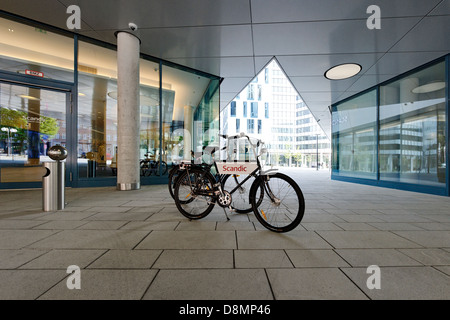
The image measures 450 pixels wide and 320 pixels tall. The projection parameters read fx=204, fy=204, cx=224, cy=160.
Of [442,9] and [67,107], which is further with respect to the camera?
[67,107]

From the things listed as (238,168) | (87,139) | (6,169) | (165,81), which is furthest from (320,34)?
(6,169)

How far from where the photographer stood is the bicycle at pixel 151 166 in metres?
6.86

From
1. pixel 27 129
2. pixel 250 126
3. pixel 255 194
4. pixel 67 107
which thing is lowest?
pixel 255 194

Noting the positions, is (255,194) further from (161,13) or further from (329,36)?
(329,36)

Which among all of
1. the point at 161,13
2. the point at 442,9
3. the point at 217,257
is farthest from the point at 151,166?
the point at 442,9

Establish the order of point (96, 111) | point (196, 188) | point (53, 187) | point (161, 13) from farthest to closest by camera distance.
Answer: point (96, 111) < point (161, 13) < point (53, 187) < point (196, 188)

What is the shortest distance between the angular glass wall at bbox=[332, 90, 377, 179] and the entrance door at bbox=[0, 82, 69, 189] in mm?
11299

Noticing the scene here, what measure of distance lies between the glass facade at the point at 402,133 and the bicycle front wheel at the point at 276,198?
6138 millimetres

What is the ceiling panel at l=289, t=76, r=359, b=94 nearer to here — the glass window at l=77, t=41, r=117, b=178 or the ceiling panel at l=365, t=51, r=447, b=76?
the ceiling panel at l=365, t=51, r=447, b=76

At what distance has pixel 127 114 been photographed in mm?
5574

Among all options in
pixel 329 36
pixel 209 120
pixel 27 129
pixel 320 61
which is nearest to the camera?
pixel 329 36

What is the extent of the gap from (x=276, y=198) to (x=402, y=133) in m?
7.84

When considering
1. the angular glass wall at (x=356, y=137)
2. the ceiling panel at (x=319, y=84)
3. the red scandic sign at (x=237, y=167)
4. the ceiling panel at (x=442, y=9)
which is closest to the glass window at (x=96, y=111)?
the red scandic sign at (x=237, y=167)

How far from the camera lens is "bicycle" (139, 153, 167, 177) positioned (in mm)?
6863
